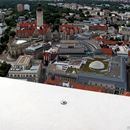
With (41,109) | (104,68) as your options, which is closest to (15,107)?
(41,109)

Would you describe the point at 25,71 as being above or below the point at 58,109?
below

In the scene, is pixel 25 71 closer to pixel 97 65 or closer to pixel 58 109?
pixel 97 65

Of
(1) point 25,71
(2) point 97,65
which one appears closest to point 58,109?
(1) point 25,71

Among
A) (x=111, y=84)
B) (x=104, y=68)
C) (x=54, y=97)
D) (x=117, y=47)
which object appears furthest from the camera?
(x=117, y=47)

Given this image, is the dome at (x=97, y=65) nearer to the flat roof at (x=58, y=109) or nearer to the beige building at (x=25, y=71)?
the beige building at (x=25, y=71)

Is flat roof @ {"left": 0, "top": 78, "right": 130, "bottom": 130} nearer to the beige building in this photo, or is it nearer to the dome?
the beige building

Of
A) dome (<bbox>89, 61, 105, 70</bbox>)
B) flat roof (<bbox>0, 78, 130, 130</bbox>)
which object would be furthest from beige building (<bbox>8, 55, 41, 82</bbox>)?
flat roof (<bbox>0, 78, 130, 130</bbox>)

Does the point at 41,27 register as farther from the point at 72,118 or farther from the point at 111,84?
the point at 72,118

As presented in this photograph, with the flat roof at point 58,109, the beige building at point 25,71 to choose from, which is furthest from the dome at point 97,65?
the flat roof at point 58,109
